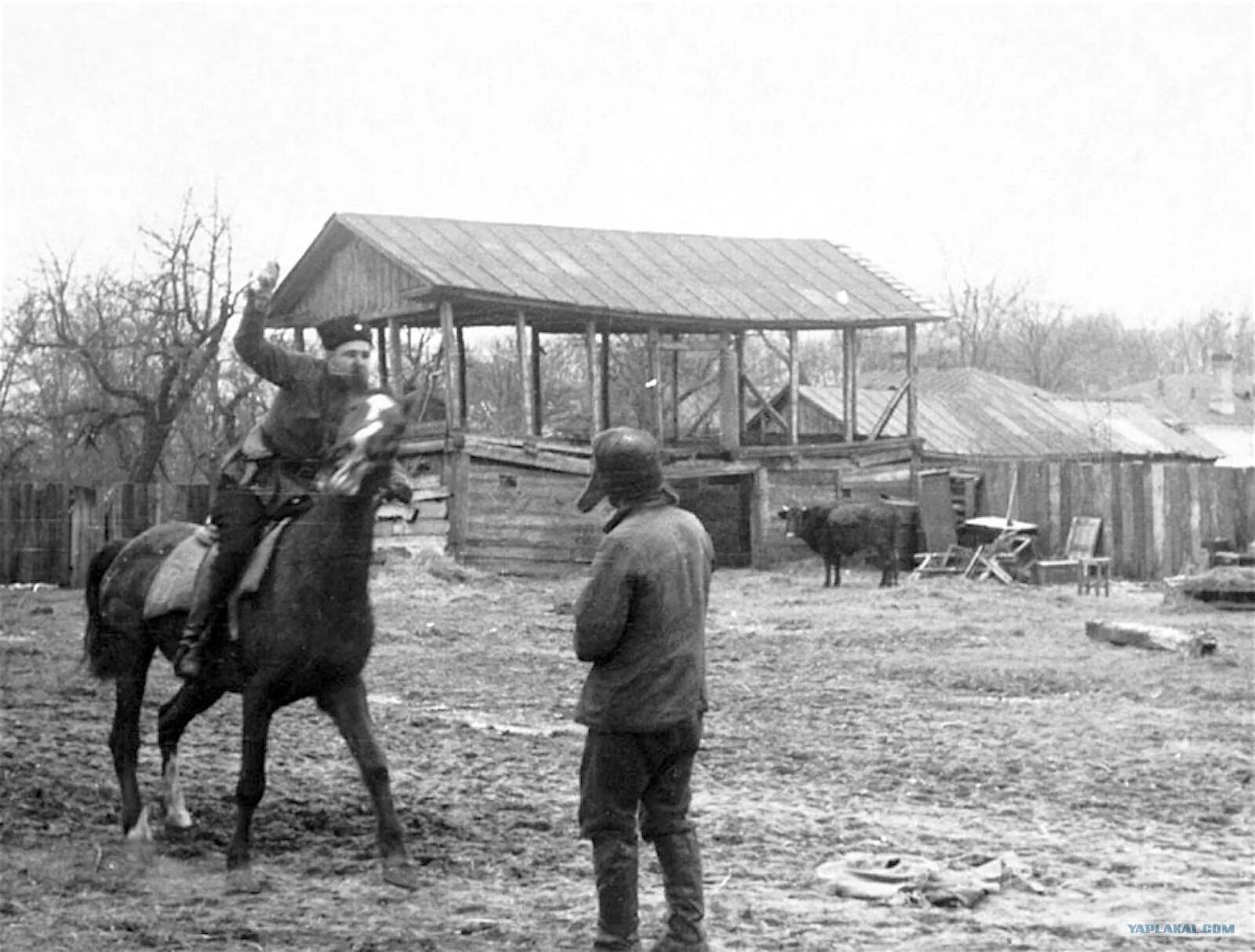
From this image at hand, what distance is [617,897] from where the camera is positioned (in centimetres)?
604

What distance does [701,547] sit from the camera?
6.44 meters

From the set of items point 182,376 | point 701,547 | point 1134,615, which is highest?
point 182,376

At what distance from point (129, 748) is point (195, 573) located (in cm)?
89

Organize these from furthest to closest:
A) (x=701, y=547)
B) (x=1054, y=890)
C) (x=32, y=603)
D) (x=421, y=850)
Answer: (x=32, y=603)
(x=421, y=850)
(x=1054, y=890)
(x=701, y=547)

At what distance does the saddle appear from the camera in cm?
775

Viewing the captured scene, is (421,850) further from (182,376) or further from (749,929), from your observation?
(182,376)

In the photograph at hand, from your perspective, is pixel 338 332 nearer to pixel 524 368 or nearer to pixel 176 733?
pixel 176 733

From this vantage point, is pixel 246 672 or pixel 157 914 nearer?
pixel 157 914

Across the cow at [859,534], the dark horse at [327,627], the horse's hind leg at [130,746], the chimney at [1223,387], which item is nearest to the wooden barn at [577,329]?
the cow at [859,534]

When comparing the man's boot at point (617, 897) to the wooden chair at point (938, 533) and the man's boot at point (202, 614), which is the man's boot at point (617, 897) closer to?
the man's boot at point (202, 614)

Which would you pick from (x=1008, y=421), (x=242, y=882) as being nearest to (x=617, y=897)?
(x=242, y=882)

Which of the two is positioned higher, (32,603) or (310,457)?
(310,457)

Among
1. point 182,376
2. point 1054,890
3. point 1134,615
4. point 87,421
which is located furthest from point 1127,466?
point 1054,890

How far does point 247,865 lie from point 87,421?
30.0 metres
